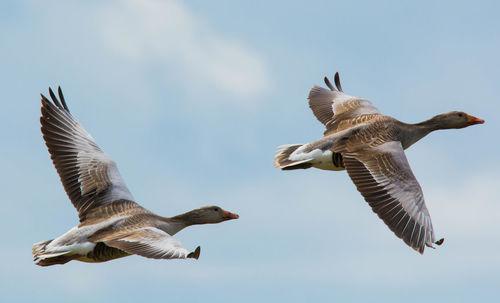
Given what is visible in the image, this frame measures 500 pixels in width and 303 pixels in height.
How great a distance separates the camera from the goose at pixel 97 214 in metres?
14.7

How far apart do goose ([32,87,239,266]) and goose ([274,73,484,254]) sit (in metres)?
2.09

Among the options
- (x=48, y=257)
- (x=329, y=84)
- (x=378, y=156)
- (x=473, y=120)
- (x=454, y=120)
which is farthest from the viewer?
(x=329, y=84)

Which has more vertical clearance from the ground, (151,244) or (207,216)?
(207,216)

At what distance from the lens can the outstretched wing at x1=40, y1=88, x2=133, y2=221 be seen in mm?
17016

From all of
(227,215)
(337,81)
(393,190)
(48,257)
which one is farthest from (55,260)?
(337,81)

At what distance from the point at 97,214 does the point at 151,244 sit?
2483 mm

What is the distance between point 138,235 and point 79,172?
309cm

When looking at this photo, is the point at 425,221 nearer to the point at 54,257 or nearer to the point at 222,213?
the point at 222,213

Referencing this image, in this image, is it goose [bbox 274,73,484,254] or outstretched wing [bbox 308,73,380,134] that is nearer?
goose [bbox 274,73,484,254]

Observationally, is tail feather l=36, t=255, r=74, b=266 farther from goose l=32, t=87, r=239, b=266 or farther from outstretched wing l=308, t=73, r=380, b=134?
outstretched wing l=308, t=73, r=380, b=134

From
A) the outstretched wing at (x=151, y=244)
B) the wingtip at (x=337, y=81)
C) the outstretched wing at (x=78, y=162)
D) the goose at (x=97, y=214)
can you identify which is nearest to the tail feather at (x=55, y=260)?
the goose at (x=97, y=214)

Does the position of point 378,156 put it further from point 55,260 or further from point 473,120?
point 55,260

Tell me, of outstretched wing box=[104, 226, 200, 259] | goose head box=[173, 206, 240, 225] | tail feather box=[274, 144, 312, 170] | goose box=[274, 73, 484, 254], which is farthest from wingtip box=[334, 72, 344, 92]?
outstretched wing box=[104, 226, 200, 259]

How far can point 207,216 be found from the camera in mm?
17188
